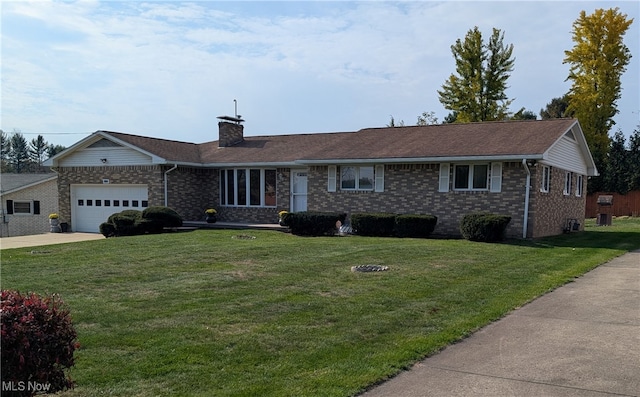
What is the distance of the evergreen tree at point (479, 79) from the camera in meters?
36.0

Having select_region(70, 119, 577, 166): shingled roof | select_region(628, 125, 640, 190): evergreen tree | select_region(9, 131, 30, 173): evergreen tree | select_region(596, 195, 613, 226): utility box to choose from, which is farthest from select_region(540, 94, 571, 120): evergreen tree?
select_region(9, 131, 30, 173): evergreen tree

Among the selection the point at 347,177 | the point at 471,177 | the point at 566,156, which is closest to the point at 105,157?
the point at 347,177

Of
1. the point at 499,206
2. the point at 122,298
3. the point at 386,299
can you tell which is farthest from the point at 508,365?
the point at 499,206

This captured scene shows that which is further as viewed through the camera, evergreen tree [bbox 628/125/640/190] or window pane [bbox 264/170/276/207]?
evergreen tree [bbox 628/125/640/190]

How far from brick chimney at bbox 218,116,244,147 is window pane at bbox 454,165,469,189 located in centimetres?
1337

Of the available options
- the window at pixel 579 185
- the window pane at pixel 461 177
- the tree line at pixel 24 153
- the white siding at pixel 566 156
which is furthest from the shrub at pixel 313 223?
the tree line at pixel 24 153

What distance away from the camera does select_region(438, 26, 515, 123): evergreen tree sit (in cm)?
3600

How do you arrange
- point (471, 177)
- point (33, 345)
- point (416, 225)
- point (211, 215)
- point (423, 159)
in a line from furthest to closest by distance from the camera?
point (211, 215), point (423, 159), point (471, 177), point (416, 225), point (33, 345)

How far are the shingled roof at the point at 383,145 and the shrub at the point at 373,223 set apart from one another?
7.57 feet

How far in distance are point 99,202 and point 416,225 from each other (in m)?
16.1

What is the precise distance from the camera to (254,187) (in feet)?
78.9

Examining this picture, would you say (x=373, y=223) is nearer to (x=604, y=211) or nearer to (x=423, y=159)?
(x=423, y=159)

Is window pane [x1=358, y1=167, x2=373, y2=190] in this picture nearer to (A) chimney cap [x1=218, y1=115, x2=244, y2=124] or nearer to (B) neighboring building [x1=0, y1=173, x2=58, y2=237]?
(A) chimney cap [x1=218, y1=115, x2=244, y2=124]

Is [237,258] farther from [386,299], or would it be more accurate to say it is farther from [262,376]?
[262,376]
